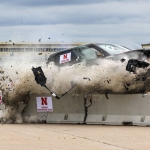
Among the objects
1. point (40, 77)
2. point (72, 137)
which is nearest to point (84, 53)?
point (40, 77)

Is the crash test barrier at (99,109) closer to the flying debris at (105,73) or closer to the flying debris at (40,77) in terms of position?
the flying debris at (105,73)

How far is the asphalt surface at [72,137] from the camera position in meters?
9.35

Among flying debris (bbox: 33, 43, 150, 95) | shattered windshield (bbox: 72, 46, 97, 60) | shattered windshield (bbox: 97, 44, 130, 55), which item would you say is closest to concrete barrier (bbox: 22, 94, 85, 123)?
flying debris (bbox: 33, 43, 150, 95)

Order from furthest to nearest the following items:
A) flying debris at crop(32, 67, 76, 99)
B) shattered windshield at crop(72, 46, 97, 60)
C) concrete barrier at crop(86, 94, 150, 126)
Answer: shattered windshield at crop(72, 46, 97, 60) < flying debris at crop(32, 67, 76, 99) < concrete barrier at crop(86, 94, 150, 126)

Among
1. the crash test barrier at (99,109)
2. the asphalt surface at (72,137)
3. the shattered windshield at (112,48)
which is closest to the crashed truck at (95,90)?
the crash test barrier at (99,109)

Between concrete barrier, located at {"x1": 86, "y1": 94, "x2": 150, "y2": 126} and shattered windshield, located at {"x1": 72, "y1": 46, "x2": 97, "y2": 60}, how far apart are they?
1353 millimetres

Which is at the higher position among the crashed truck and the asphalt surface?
the crashed truck

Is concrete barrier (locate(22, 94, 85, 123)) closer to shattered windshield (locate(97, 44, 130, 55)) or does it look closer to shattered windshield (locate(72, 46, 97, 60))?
shattered windshield (locate(72, 46, 97, 60))

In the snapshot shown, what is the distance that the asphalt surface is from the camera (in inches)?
368

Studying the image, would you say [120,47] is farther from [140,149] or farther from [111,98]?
[140,149]

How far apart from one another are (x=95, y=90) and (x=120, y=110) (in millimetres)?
877

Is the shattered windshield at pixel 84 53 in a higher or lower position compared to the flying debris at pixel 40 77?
higher

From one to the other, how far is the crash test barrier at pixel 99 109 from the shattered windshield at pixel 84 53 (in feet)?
4.13

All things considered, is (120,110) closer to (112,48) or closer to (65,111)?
(65,111)
